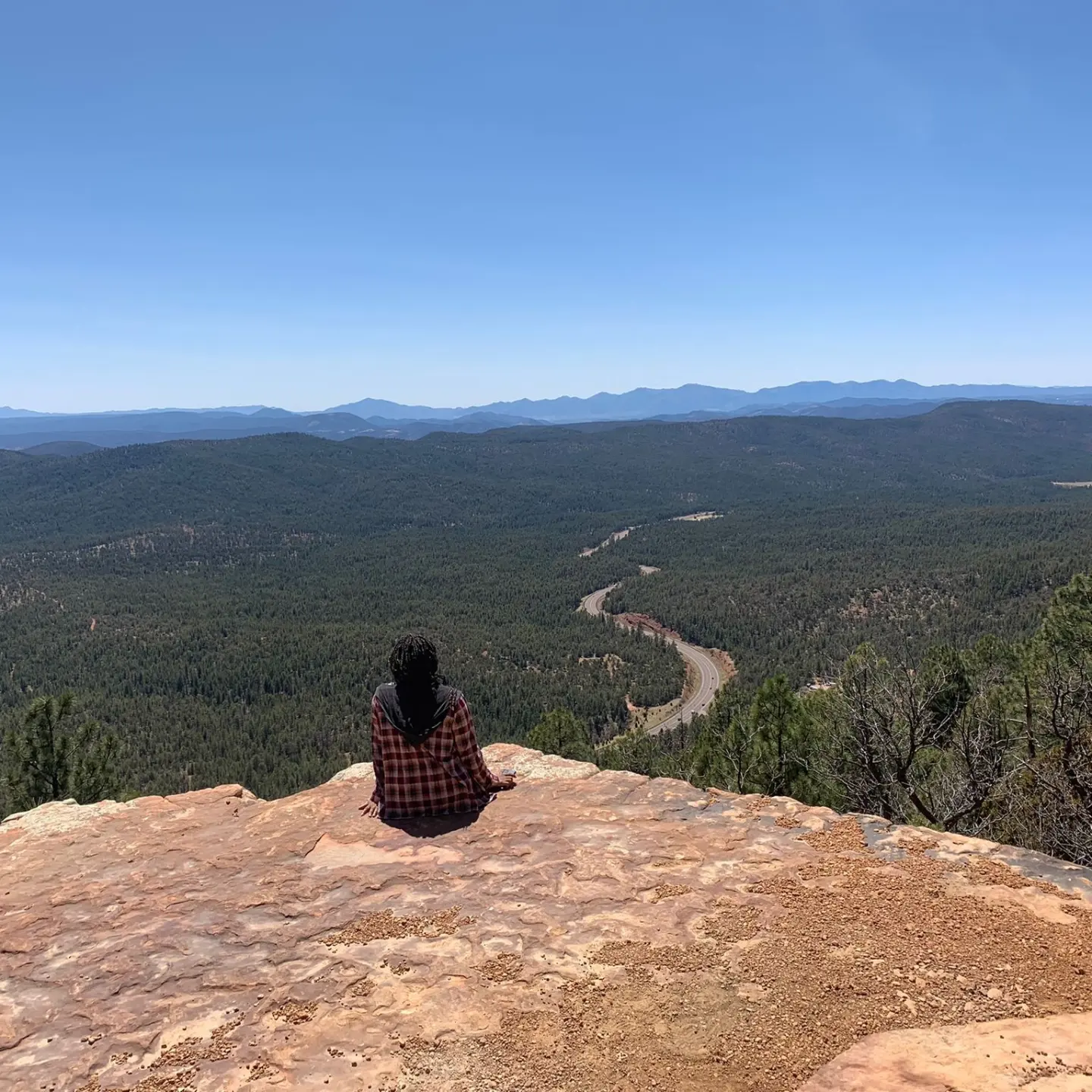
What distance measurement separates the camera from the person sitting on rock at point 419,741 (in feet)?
26.7

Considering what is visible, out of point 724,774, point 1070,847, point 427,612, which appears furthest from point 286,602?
point 1070,847

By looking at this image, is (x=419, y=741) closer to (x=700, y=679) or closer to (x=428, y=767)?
(x=428, y=767)

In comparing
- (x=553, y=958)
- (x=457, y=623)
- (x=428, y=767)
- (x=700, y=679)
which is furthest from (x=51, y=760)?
(x=457, y=623)

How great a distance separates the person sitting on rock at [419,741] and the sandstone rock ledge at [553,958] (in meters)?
0.35

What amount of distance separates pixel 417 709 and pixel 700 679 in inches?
4070

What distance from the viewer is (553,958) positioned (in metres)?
5.80

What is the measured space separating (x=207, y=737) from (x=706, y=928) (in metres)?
88.4

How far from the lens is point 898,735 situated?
59.0ft

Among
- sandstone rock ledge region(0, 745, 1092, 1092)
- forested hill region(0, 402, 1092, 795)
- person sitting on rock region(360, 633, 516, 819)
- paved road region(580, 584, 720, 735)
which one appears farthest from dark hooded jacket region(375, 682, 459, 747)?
paved road region(580, 584, 720, 735)

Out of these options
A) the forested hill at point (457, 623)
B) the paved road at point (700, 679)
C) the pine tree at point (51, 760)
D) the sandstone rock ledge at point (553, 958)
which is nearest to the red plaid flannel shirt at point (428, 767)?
the sandstone rock ledge at point (553, 958)

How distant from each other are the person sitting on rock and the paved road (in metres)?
65.8

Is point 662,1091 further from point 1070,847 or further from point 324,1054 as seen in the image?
point 1070,847

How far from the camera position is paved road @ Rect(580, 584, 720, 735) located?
8796 cm

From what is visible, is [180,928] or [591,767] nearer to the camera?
[180,928]
